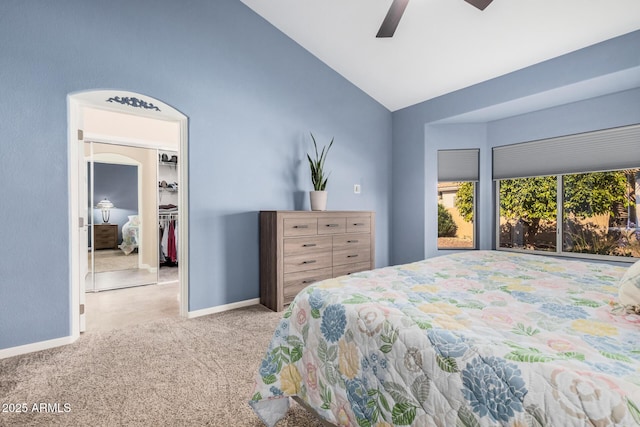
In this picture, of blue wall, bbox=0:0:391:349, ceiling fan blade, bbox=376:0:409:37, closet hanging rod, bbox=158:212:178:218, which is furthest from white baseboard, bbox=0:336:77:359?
ceiling fan blade, bbox=376:0:409:37

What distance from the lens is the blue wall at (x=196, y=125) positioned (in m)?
2.25

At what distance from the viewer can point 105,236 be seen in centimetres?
417

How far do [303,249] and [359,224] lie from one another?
86 cm

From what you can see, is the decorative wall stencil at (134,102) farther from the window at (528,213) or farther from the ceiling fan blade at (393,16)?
the window at (528,213)

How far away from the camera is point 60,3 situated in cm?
236

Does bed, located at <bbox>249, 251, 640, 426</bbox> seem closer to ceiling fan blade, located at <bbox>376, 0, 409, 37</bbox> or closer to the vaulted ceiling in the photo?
ceiling fan blade, located at <bbox>376, 0, 409, 37</bbox>

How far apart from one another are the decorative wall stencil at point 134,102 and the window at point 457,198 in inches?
142

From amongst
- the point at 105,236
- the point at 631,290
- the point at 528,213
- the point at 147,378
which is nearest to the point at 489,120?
the point at 528,213

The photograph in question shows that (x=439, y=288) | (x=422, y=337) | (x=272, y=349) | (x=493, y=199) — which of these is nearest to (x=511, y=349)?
(x=422, y=337)

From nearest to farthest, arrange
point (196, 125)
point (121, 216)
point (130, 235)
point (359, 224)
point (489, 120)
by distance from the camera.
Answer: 1. point (196, 125)
2. point (359, 224)
3. point (489, 120)
4. point (121, 216)
5. point (130, 235)

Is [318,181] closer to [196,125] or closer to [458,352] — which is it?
[196,125]

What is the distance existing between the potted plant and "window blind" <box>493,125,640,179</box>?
237cm

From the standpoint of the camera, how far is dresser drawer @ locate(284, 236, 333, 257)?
312 centimetres

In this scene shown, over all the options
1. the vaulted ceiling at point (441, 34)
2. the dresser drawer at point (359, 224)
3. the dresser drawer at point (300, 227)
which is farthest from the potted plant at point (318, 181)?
the vaulted ceiling at point (441, 34)
